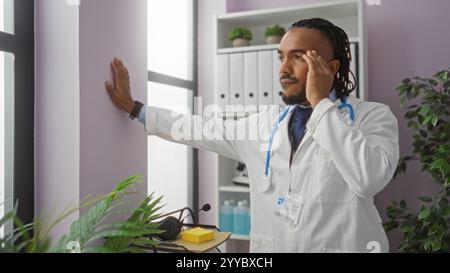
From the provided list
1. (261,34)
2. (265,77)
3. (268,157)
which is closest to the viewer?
(268,157)

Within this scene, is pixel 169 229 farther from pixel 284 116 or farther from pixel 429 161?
pixel 429 161

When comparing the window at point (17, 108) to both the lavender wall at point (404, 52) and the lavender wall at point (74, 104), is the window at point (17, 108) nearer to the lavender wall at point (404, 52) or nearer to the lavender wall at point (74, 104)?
the lavender wall at point (74, 104)

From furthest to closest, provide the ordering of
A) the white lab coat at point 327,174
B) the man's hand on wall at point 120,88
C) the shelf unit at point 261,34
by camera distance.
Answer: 1. the shelf unit at point 261,34
2. the man's hand on wall at point 120,88
3. the white lab coat at point 327,174

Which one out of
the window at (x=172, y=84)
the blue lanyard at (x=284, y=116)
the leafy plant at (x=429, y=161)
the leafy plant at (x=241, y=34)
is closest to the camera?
the blue lanyard at (x=284, y=116)

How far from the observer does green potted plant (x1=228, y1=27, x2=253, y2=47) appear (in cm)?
223

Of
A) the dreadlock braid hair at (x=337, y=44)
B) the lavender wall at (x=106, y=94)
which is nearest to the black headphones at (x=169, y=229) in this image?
the lavender wall at (x=106, y=94)

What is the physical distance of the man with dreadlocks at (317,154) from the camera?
1048mm

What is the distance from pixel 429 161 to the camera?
6.43 feet

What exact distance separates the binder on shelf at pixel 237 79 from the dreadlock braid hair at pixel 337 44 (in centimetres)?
86

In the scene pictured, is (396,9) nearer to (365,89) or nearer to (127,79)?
(365,89)

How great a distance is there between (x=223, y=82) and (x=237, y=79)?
0.28ft

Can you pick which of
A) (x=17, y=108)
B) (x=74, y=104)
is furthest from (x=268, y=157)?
(x=17, y=108)
